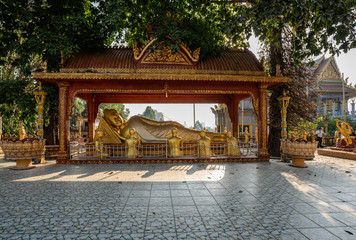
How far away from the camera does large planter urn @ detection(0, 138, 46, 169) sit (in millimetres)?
6914

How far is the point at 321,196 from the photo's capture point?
4.30 metres

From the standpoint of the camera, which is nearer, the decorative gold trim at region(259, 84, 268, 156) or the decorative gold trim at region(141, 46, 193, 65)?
the decorative gold trim at region(259, 84, 268, 156)

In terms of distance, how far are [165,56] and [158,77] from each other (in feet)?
4.49

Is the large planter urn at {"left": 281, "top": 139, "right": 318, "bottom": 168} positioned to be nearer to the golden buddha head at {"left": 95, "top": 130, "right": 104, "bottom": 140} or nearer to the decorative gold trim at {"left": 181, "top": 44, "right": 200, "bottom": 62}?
the decorative gold trim at {"left": 181, "top": 44, "right": 200, "bottom": 62}

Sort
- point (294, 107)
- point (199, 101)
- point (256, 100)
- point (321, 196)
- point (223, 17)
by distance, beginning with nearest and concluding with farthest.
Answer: point (321, 196)
point (256, 100)
point (294, 107)
point (223, 17)
point (199, 101)

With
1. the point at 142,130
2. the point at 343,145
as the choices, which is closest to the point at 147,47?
the point at 142,130

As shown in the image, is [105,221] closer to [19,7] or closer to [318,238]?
[318,238]

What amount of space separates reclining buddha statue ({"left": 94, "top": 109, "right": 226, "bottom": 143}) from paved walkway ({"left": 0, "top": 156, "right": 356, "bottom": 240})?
307cm

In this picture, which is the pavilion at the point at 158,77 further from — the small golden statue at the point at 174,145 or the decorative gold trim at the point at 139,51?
the small golden statue at the point at 174,145

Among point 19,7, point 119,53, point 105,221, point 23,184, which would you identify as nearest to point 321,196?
point 105,221

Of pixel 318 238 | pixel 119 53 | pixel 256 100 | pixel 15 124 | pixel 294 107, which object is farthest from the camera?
pixel 15 124

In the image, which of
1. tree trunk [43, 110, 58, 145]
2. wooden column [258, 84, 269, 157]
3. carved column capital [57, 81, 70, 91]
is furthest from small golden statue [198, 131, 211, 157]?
tree trunk [43, 110, 58, 145]

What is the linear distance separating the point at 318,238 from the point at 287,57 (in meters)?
9.82

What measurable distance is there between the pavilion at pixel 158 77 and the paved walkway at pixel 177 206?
10.9 ft
